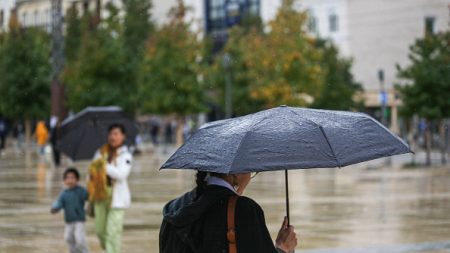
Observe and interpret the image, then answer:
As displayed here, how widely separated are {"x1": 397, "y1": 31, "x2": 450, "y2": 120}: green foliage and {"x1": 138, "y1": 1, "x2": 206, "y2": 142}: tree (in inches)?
787

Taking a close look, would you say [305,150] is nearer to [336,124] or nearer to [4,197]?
[336,124]

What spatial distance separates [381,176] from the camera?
114 feet

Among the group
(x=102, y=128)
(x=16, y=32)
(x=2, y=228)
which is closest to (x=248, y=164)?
(x=102, y=128)

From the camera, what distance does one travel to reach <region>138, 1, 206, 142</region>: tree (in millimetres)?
61000

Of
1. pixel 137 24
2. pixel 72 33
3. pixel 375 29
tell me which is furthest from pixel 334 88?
pixel 72 33

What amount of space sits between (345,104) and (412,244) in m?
48.8

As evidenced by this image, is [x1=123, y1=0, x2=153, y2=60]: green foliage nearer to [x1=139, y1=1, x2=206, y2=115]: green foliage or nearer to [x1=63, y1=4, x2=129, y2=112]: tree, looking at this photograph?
[x1=139, y1=1, x2=206, y2=115]: green foliage

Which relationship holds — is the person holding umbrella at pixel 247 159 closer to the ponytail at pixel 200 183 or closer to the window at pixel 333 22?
the ponytail at pixel 200 183

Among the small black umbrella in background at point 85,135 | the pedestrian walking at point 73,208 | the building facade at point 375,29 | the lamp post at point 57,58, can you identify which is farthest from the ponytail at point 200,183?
the building facade at point 375,29

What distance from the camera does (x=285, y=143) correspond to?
5.72 m

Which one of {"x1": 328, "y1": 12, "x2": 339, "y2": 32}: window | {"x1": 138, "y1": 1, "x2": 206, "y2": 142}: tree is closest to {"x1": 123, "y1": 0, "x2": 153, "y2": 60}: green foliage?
{"x1": 328, "y1": 12, "x2": 339, "y2": 32}: window

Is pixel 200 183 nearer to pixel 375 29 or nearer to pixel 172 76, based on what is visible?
pixel 172 76

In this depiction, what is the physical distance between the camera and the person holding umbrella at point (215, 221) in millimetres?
5426

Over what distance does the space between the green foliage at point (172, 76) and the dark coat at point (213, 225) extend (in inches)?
2164
